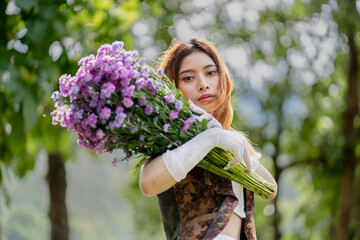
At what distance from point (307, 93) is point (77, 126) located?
7.87m

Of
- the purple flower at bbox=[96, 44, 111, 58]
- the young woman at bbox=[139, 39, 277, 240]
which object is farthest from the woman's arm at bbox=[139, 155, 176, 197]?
the purple flower at bbox=[96, 44, 111, 58]

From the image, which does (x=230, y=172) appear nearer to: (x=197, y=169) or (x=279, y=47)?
(x=197, y=169)

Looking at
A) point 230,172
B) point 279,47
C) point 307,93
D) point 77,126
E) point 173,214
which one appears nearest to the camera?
point 77,126

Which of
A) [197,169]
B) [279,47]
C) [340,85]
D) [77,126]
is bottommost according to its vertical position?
[340,85]

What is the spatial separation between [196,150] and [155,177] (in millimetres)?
210

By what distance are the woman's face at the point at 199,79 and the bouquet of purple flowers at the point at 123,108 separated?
0.35m

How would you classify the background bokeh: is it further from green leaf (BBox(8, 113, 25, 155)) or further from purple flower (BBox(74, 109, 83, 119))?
purple flower (BBox(74, 109, 83, 119))

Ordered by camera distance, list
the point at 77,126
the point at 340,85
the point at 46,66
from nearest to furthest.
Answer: the point at 77,126
the point at 46,66
the point at 340,85

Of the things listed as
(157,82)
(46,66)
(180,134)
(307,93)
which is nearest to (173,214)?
(180,134)

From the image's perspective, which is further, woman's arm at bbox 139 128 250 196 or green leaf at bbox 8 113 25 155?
green leaf at bbox 8 113 25 155

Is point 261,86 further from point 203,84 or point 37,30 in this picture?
point 203,84

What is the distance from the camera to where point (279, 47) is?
29.9ft

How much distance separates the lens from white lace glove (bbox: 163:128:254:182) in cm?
240

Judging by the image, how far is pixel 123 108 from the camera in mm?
2344
